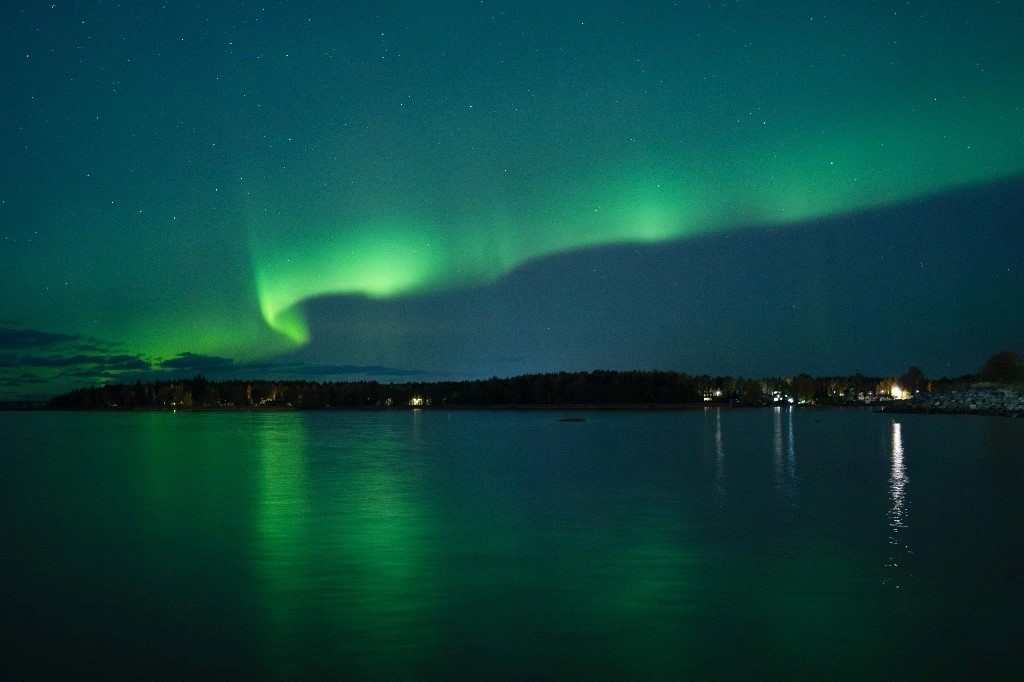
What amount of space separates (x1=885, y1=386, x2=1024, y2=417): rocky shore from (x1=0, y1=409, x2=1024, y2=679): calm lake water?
291ft

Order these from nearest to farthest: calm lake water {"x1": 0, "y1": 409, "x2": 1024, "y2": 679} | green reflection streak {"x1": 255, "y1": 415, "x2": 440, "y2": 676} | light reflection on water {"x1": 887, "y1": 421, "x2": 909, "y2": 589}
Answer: calm lake water {"x1": 0, "y1": 409, "x2": 1024, "y2": 679} < green reflection streak {"x1": 255, "y1": 415, "x2": 440, "y2": 676} < light reflection on water {"x1": 887, "y1": 421, "x2": 909, "y2": 589}

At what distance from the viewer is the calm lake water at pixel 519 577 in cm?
1195

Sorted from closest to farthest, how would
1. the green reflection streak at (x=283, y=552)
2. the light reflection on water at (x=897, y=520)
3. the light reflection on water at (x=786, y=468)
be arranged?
the green reflection streak at (x=283, y=552), the light reflection on water at (x=897, y=520), the light reflection on water at (x=786, y=468)

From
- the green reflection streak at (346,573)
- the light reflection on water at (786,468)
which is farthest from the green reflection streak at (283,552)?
the light reflection on water at (786,468)

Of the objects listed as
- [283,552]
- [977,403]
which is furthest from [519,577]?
[977,403]

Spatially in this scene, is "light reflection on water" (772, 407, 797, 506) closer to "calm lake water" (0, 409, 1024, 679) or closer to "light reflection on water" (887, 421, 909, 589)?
"calm lake water" (0, 409, 1024, 679)

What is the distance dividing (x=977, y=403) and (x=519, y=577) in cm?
12844

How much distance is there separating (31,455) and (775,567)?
54.0m

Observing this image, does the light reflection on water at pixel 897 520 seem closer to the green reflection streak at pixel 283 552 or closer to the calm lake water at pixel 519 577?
the calm lake water at pixel 519 577

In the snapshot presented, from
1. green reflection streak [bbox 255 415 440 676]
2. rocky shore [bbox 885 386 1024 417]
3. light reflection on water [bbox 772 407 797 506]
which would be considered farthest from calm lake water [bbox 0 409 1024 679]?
rocky shore [bbox 885 386 1024 417]

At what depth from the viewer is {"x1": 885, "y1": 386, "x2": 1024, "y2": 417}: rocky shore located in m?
115

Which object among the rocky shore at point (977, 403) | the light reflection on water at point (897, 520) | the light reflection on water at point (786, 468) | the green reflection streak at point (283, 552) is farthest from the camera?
the rocky shore at point (977, 403)

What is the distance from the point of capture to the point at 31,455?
2295 inches

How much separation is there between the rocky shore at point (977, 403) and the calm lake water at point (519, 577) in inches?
3496
